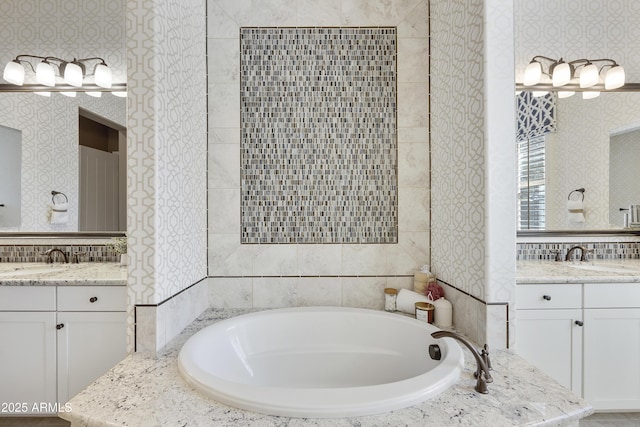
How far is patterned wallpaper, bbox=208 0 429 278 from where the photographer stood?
6.27ft

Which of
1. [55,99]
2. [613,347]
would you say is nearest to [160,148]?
[55,99]

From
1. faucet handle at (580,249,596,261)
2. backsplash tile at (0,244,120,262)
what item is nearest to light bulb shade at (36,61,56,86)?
backsplash tile at (0,244,120,262)

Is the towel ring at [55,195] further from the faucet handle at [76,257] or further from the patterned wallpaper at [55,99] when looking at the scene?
the faucet handle at [76,257]

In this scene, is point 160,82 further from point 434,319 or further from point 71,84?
point 434,319

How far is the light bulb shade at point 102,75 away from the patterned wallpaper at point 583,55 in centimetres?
296

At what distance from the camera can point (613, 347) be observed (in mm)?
1750

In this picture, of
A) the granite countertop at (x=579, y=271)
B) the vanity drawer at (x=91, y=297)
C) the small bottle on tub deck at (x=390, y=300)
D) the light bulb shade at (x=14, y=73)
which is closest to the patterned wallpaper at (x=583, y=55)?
the granite countertop at (x=579, y=271)

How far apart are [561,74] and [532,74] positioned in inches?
8.2

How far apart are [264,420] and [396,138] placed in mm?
1613

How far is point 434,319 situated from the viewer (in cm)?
164

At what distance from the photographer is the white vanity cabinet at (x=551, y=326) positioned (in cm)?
172

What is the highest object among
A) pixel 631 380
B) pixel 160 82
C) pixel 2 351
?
pixel 160 82

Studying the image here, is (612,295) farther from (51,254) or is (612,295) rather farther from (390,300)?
(51,254)

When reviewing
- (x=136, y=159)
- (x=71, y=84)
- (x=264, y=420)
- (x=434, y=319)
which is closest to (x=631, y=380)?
(x=434, y=319)
